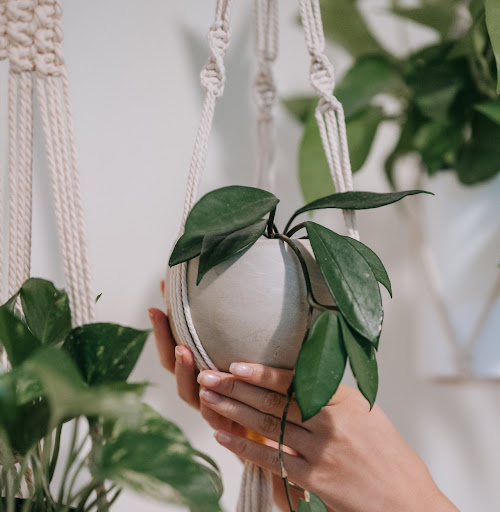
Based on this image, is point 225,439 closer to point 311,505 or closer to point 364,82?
point 311,505

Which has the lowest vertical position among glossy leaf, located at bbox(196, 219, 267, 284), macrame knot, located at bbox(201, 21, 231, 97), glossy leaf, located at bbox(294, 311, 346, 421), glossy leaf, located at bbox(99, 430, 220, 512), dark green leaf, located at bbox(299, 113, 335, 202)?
glossy leaf, located at bbox(99, 430, 220, 512)

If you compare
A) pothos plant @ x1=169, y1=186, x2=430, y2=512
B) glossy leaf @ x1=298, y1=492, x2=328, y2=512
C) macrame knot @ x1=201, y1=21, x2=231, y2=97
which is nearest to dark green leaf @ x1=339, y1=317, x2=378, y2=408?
pothos plant @ x1=169, y1=186, x2=430, y2=512

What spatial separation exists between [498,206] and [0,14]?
986 mm

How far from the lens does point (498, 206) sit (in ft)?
3.69

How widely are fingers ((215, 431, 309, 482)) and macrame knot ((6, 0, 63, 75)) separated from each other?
46 centimetres

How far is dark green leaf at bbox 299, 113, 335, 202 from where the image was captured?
0.89 meters

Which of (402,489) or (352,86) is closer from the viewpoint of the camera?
(402,489)

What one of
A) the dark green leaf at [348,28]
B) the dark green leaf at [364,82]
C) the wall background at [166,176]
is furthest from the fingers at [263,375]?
the dark green leaf at [348,28]

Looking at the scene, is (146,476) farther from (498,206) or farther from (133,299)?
(498,206)

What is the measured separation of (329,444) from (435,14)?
876mm

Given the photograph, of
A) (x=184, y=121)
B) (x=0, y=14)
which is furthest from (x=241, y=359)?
(x=184, y=121)

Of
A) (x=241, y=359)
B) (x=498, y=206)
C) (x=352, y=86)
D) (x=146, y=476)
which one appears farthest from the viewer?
(x=498, y=206)

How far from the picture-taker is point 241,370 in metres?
0.53

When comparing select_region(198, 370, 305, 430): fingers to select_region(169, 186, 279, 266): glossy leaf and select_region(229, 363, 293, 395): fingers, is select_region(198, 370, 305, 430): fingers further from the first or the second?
select_region(169, 186, 279, 266): glossy leaf
